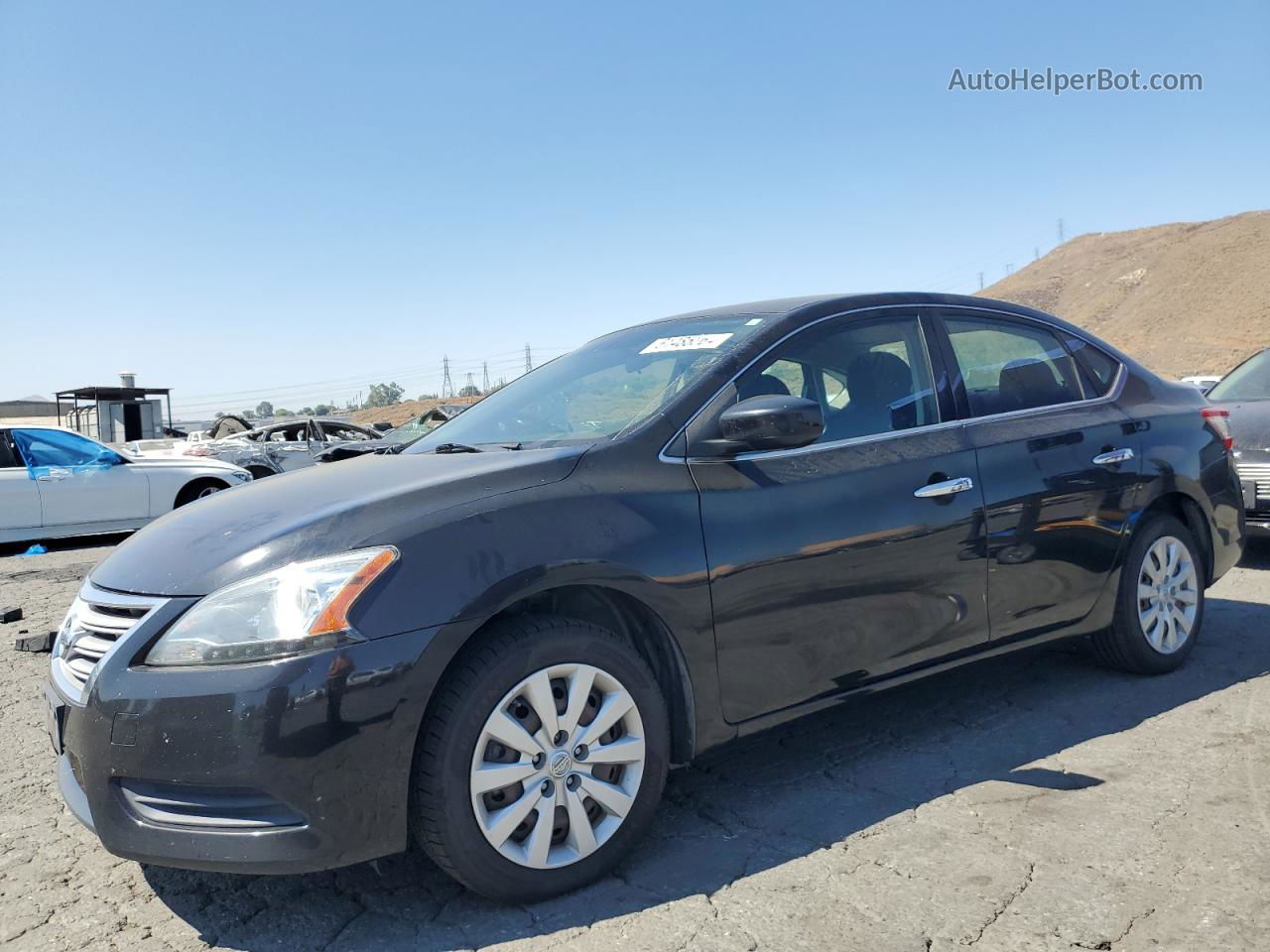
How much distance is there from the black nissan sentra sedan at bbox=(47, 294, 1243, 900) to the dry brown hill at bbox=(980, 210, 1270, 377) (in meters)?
69.0

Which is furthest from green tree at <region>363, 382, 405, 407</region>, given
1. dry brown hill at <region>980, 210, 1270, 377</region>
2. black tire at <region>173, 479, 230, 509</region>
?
black tire at <region>173, 479, 230, 509</region>

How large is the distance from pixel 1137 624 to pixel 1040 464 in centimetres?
100

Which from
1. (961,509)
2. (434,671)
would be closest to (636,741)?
(434,671)

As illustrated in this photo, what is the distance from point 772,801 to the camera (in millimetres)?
3400

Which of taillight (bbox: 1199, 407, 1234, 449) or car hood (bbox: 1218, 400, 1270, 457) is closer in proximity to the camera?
taillight (bbox: 1199, 407, 1234, 449)

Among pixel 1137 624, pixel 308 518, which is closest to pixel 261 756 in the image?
pixel 308 518

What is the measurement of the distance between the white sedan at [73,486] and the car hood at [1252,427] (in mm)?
8642

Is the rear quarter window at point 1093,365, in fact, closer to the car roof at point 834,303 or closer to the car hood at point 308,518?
the car roof at point 834,303

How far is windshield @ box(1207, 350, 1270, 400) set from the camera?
8.09 metres

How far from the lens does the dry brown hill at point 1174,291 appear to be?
72.6 meters

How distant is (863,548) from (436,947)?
5.87ft

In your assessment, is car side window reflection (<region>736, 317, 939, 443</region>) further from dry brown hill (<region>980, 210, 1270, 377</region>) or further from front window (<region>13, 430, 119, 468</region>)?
dry brown hill (<region>980, 210, 1270, 377</region>)

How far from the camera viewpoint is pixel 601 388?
3.79 metres

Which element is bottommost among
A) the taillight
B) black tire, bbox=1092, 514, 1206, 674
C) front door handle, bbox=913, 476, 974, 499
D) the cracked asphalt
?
the cracked asphalt
